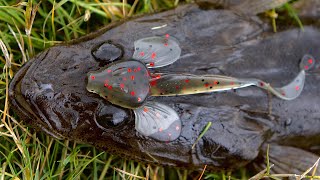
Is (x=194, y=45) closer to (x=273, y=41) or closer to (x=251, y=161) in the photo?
(x=273, y=41)

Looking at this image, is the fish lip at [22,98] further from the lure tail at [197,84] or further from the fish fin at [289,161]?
the fish fin at [289,161]

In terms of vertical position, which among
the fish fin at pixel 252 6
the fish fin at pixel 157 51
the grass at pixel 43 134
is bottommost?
the grass at pixel 43 134

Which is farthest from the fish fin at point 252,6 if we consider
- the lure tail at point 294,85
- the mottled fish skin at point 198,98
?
the lure tail at point 294,85

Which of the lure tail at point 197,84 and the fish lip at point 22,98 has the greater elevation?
the lure tail at point 197,84

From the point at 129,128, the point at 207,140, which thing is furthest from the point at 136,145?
the point at 207,140

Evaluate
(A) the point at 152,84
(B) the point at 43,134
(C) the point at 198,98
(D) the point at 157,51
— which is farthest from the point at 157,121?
(B) the point at 43,134

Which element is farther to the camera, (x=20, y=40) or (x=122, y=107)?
(x=20, y=40)
